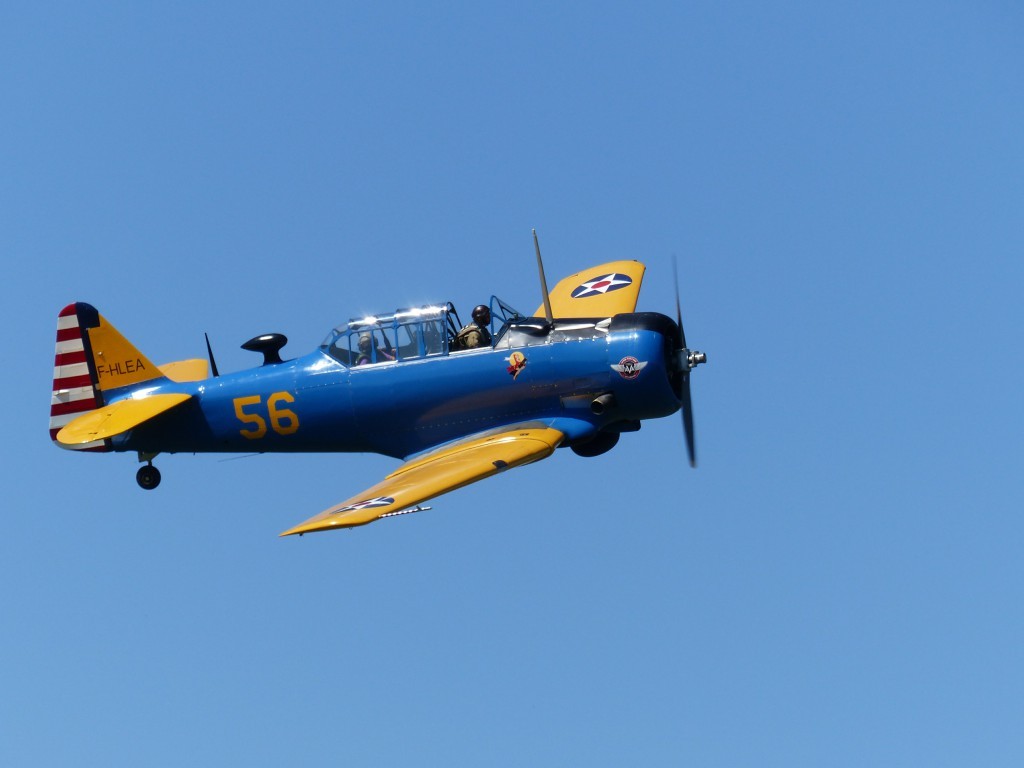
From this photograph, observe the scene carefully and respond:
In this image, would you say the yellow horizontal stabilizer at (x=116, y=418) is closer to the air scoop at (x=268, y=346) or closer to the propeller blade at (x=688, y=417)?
the air scoop at (x=268, y=346)

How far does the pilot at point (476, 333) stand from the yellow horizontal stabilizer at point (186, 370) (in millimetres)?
3860

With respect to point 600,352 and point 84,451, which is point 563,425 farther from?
point 84,451

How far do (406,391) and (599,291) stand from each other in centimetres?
375

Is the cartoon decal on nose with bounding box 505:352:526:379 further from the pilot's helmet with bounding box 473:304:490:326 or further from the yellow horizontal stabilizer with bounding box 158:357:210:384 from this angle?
the yellow horizontal stabilizer with bounding box 158:357:210:384

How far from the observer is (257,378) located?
Answer: 2095 centimetres

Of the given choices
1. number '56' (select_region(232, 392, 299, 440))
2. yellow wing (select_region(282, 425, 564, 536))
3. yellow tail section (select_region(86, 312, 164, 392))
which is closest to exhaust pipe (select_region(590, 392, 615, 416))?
yellow wing (select_region(282, 425, 564, 536))

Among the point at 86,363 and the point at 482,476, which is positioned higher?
the point at 86,363

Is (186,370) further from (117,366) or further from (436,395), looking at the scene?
(436,395)

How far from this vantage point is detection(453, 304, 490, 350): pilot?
2017 cm

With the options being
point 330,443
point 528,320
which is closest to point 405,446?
point 330,443

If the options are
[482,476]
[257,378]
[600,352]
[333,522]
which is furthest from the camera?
[257,378]

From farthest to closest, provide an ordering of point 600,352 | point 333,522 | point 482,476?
point 600,352 → point 482,476 → point 333,522

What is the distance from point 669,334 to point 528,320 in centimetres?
184

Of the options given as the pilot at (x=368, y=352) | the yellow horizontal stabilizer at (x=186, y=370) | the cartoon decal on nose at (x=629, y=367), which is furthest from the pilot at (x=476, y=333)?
the yellow horizontal stabilizer at (x=186, y=370)
